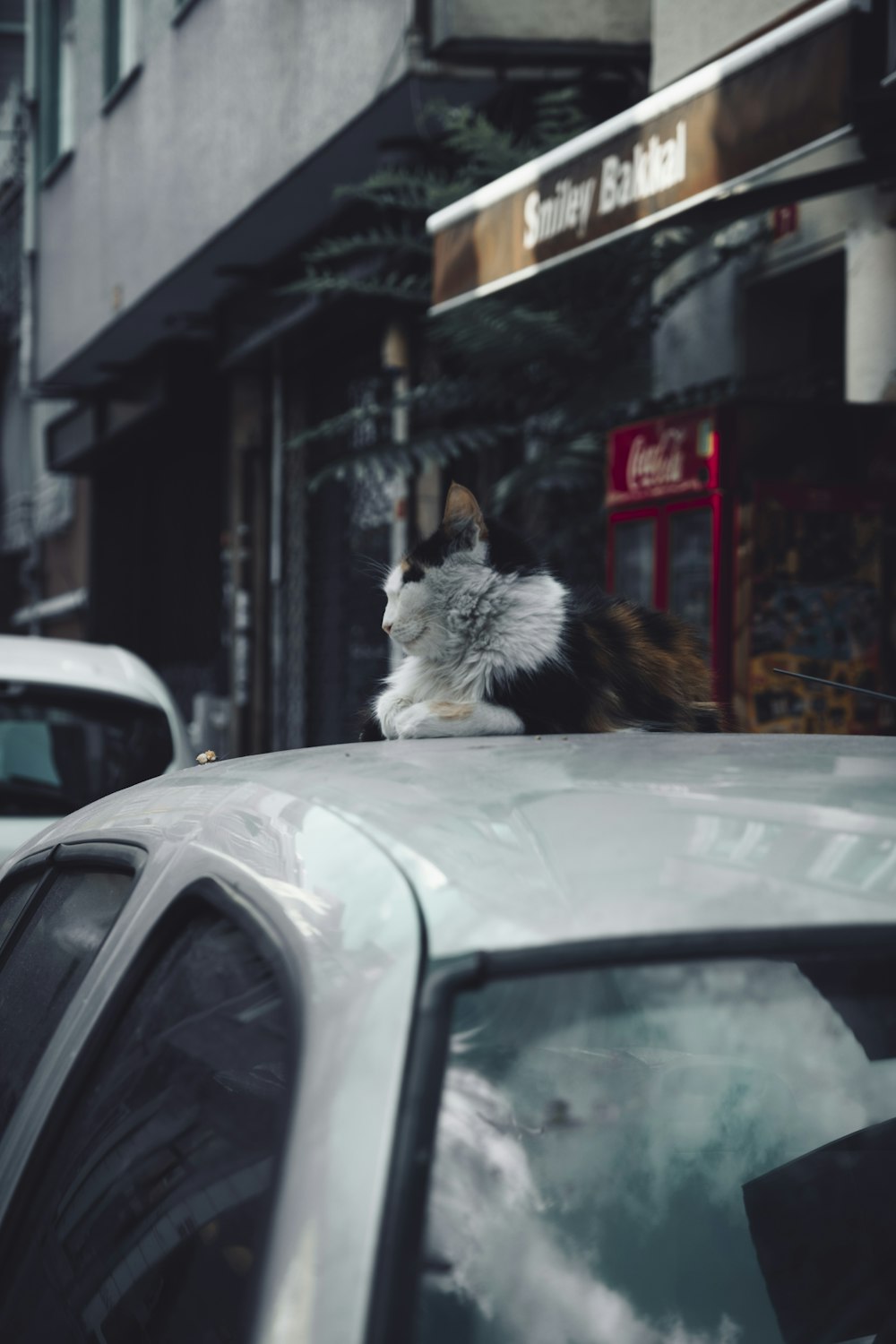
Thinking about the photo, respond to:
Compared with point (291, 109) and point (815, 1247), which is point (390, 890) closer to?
point (815, 1247)

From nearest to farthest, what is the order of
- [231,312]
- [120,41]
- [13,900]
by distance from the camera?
[13,900] → [231,312] → [120,41]

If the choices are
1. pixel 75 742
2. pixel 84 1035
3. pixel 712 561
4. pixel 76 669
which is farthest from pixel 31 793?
pixel 84 1035

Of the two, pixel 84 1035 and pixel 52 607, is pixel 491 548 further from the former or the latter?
pixel 52 607

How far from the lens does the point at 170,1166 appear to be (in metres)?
1.79

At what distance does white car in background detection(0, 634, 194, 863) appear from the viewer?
6.15m

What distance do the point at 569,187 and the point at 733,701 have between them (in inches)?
77.6

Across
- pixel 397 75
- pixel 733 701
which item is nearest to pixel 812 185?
pixel 733 701

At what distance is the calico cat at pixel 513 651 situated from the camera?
9.70 ft

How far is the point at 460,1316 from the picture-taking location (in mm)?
1371

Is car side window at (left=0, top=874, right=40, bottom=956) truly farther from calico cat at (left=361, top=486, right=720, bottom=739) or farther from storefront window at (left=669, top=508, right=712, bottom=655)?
storefront window at (left=669, top=508, right=712, bottom=655)

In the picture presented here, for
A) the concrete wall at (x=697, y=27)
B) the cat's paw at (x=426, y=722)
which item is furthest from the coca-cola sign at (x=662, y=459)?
the cat's paw at (x=426, y=722)

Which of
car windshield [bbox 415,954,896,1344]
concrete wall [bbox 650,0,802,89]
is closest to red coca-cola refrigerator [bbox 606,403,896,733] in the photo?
concrete wall [bbox 650,0,802,89]

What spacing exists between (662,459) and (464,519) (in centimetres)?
384

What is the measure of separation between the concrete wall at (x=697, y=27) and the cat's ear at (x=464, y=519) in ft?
15.4
